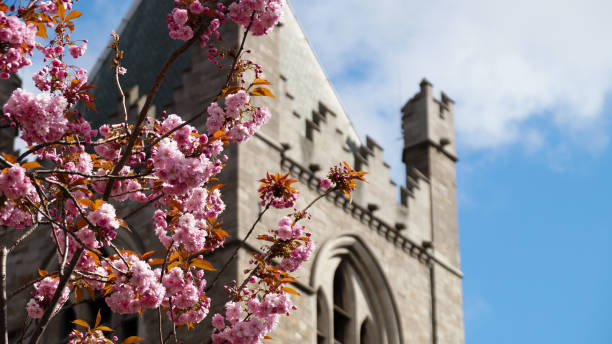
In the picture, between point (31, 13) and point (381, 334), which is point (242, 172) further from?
point (31, 13)

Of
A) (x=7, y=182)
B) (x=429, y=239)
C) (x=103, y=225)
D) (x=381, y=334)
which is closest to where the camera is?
(x=7, y=182)

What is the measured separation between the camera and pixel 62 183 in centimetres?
800

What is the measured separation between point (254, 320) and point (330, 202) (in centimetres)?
1070

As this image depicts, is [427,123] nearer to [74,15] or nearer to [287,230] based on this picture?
[287,230]

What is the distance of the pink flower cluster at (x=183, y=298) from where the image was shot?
8.55m

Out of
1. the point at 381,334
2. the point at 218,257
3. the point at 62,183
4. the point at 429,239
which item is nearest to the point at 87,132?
the point at 62,183

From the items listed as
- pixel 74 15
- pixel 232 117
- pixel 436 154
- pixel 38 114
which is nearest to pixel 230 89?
pixel 232 117

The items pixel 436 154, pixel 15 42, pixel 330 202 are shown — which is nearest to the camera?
pixel 15 42

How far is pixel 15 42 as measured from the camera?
7.41 metres

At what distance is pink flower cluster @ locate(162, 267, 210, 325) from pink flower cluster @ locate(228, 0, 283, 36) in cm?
187

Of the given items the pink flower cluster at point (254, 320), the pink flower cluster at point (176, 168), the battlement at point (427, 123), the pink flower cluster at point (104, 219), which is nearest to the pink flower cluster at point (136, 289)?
the pink flower cluster at point (104, 219)

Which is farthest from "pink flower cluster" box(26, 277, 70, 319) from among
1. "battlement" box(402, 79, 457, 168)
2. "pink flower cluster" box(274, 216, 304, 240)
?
"battlement" box(402, 79, 457, 168)

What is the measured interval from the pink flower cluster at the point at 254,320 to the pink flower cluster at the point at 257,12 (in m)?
2.07

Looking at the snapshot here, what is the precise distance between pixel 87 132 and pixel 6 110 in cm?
77
